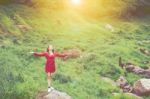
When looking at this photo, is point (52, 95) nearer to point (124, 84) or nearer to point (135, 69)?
point (124, 84)

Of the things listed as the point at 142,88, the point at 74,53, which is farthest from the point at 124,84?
the point at 74,53

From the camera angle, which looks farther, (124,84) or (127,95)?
(124,84)

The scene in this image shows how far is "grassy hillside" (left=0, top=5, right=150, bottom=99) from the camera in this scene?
14517 millimetres

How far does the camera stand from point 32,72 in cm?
1573

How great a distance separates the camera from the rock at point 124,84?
633 inches

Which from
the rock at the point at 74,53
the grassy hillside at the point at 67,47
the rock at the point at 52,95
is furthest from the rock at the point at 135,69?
the rock at the point at 52,95

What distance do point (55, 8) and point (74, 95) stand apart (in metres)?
12.2

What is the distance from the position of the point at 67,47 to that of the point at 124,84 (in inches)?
190

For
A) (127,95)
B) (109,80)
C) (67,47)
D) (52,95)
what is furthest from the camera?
(67,47)

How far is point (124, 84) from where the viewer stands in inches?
650

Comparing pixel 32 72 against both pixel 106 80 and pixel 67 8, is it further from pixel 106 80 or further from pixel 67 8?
pixel 67 8

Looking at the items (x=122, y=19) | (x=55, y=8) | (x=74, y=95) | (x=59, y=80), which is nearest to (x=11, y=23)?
(x=55, y=8)

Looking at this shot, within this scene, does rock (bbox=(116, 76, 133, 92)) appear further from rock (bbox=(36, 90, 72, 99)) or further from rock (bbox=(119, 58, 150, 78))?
rock (bbox=(36, 90, 72, 99))

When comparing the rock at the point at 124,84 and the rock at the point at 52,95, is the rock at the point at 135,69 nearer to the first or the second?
the rock at the point at 124,84
